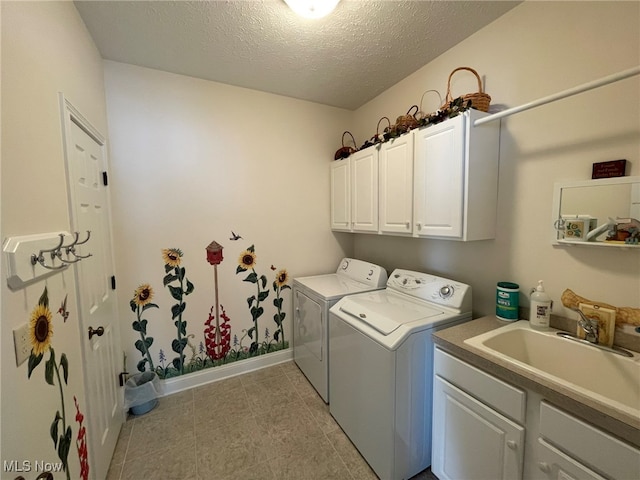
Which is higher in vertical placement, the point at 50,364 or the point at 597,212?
the point at 597,212

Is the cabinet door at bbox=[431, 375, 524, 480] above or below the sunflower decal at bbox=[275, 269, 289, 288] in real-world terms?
below

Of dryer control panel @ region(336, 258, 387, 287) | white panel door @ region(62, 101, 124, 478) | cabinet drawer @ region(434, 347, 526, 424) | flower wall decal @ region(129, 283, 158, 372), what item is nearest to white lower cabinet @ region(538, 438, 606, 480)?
cabinet drawer @ region(434, 347, 526, 424)

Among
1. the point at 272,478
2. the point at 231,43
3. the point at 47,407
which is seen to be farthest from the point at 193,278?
the point at 231,43

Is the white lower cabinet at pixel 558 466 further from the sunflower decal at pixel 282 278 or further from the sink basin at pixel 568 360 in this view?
the sunflower decal at pixel 282 278

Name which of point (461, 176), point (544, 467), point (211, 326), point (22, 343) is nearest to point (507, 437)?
point (544, 467)

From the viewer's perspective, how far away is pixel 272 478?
154 cm

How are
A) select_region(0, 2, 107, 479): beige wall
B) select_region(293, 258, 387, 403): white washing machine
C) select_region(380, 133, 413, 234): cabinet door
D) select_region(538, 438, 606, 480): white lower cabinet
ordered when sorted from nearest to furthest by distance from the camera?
select_region(0, 2, 107, 479): beige wall → select_region(538, 438, 606, 480): white lower cabinet → select_region(380, 133, 413, 234): cabinet door → select_region(293, 258, 387, 403): white washing machine

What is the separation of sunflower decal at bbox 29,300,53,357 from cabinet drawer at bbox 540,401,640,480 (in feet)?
6.02

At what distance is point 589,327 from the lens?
1.22 meters

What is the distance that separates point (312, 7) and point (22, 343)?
6.30ft

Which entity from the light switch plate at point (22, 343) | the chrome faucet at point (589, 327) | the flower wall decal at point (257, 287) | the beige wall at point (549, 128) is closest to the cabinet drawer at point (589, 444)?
the chrome faucet at point (589, 327)

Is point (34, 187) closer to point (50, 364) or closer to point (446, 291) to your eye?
point (50, 364)

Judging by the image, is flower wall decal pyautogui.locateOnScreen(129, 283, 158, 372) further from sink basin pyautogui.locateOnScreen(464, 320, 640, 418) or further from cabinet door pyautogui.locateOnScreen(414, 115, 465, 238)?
sink basin pyautogui.locateOnScreen(464, 320, 640, 418)

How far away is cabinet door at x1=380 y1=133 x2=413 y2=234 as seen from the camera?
1877 millimetres
